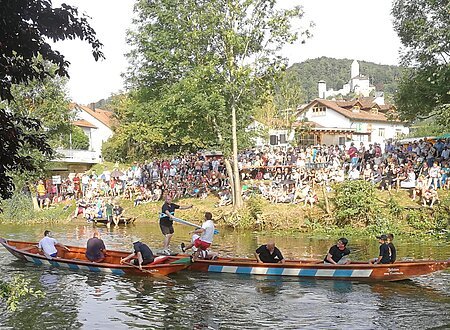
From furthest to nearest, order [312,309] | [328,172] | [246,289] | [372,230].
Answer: [328,172], [372,230], [246,289], [312,309]

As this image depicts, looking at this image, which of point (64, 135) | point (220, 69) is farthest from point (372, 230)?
point (64, 135)

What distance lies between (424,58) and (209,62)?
35.8 ft

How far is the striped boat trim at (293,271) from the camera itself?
47.5 feet

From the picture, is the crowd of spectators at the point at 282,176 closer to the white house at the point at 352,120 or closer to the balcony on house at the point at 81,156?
the balcony on house at the point at 81,156

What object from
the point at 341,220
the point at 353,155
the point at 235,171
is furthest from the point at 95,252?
the point at 353,155

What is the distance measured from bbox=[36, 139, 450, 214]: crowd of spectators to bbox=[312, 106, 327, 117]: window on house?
2989 cm

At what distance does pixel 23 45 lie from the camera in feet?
20.7

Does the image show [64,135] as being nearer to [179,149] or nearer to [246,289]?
[179,149]

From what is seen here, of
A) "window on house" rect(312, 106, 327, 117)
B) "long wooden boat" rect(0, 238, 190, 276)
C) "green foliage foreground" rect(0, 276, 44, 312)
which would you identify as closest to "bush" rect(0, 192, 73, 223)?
"long wooden boat" rect(0, 238, 190, 276)

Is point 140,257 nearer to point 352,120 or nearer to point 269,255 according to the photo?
point 269,255

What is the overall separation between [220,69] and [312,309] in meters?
19.6

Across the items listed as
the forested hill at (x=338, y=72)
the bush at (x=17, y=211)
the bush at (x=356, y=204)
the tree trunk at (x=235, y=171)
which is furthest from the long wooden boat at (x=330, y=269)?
the forested hill at (x=338, y=72)

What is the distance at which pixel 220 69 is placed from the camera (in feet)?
97.8

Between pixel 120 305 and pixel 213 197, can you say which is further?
pixel 213 197
